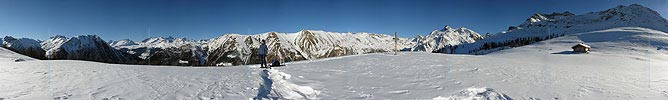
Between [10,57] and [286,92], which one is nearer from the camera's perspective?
[286,92]

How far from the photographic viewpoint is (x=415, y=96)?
10.5m

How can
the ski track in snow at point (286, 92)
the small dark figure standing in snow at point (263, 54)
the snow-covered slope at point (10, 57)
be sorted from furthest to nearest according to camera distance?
the small dark figure standing in snow at point (263, 54), the snow-covered slope at point (10, 57), the ski track in snow at point (286, 92)

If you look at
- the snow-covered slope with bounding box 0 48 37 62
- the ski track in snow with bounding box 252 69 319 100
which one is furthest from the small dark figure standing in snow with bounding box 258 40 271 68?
the snow-covered slope with bounding box 0 48 37 62

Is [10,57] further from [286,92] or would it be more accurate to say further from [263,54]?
[286,92]

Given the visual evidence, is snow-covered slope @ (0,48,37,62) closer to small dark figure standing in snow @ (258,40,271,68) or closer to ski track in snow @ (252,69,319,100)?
small dark figure standing in snow @ (258,40,271,68)

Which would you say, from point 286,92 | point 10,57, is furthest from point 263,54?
point 10,57

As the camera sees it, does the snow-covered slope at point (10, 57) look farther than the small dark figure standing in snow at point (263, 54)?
No

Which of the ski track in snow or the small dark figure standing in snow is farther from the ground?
the small dark figure standing in snow

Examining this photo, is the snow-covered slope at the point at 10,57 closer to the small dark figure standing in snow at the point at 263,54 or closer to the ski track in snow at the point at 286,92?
the small dark figure standing in snow at the point at 263,54

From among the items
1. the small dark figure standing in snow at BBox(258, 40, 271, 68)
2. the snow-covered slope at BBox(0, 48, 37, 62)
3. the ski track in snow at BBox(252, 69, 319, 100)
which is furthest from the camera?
the small dark figure standing in snow at BBox(258, 40, 271, 68)

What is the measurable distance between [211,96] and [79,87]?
3.88 m

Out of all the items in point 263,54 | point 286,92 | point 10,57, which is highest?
point 10,57

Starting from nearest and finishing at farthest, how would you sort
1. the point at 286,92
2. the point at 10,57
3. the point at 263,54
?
the point at 286,92 → the point at 10,57 → the point at 263,54

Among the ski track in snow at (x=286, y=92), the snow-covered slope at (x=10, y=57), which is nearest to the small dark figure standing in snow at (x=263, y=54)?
the ski track in snow at (x=286, y=92)
